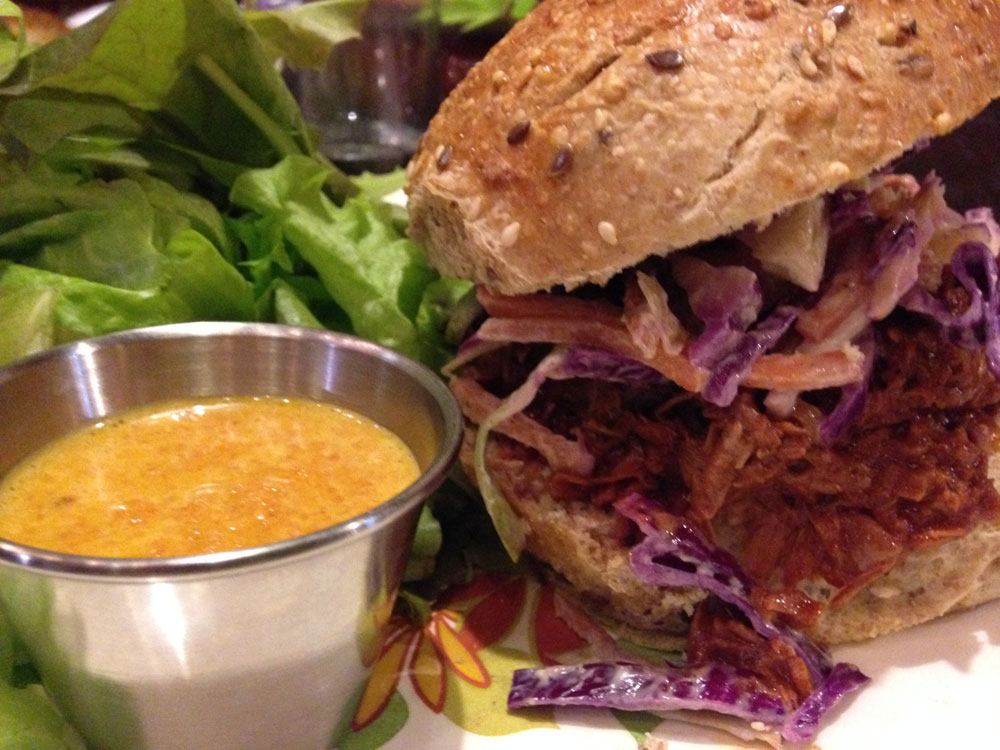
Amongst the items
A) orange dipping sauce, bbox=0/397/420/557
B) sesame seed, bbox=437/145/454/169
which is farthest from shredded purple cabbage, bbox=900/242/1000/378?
orange dipping sauce, bbox=0/397/420/557

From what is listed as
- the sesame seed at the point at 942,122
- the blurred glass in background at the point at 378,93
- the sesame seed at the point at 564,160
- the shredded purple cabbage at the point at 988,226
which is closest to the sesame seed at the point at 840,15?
the sesame seed at the point at 942,122

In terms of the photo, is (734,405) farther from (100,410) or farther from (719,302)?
(100,410)

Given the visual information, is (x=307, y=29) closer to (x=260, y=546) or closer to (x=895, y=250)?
(x=895, y=250)

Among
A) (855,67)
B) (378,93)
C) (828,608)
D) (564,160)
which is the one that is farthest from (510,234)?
(378,93)

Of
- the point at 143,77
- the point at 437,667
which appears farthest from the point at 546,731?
the point at 143,77

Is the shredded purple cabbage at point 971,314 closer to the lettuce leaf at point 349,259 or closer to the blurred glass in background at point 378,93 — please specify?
the lettuce leaf at point 349,259

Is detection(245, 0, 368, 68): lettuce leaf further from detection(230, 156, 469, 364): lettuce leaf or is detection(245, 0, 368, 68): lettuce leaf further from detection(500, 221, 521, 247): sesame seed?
detection(500, 221, 521, 247): sesame seed
